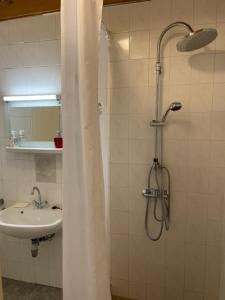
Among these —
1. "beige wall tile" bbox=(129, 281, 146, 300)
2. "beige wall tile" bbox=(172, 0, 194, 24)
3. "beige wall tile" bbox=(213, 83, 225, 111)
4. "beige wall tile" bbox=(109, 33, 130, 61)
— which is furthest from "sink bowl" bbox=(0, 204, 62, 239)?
"beige wall tile" bbox=(172, 0, 194, 24)

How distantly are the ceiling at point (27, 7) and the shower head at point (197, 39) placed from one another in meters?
0.41

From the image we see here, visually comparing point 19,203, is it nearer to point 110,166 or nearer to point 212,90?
point 110,166

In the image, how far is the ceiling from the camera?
1.39 m

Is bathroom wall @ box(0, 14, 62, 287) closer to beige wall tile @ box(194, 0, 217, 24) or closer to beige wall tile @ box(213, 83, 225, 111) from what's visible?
beige wall tile @ box(194, 0, 217, 24)

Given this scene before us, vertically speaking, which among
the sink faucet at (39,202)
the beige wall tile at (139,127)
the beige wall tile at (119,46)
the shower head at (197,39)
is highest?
the beige wall tile at (119,46)

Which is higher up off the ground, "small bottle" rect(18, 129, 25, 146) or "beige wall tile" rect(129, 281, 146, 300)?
"small bottle" rect(18, 129, 25, 146)

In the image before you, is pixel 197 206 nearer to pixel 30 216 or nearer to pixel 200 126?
pixel 200 126

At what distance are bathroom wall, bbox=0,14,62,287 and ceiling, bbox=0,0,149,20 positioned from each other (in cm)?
56

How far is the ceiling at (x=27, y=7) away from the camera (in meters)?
1.39

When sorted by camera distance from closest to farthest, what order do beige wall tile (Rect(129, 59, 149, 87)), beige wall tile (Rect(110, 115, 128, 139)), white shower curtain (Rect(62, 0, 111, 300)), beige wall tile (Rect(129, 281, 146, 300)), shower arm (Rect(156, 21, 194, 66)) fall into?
white shower curtain (Rect(62, 0, 111, 300)), shower arm (Rect(156, 21, 194, 66)), beige wall tile (Rect(129, 59, 149, 87)), beige wall tile (Rect(110, 115, 128, 139)), beige wall tile (Rect(129, 281, 146, 300))

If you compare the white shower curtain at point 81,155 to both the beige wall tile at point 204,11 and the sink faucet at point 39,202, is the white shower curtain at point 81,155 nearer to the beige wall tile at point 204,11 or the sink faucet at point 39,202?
the beige wall tile at point 204,11

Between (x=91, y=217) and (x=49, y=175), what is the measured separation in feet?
4.24

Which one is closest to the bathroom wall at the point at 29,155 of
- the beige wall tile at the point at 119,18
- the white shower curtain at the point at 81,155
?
the beige wall tile at the point at 119,18

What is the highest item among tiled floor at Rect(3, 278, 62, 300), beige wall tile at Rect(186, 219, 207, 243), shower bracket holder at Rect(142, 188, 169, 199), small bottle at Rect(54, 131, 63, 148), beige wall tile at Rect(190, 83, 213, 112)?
beige wall tile at Rect(190, 83, 213, 112)
